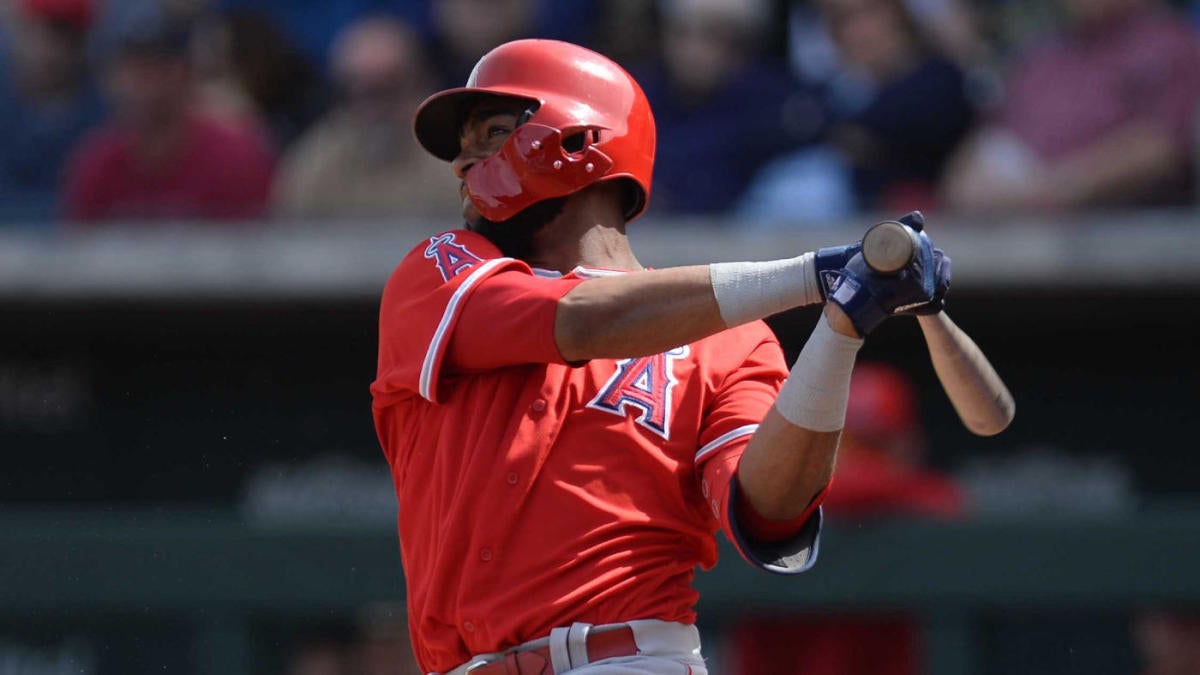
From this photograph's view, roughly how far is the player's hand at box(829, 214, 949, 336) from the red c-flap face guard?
590 mm

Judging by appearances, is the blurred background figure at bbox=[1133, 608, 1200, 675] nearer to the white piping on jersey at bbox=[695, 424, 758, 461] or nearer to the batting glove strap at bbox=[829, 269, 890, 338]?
the white piping on jersey at bbox=[695, 424, 758, 461]

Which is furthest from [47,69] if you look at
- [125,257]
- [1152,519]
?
[1152,519]

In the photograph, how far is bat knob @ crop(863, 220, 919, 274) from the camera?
2.27 m

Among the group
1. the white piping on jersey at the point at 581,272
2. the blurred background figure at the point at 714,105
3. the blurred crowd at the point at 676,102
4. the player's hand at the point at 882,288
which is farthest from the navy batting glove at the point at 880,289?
the blurred background figure at the point at 714,105

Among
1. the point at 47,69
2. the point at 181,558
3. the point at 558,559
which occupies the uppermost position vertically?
the point at 47,69

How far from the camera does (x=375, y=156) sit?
682cm

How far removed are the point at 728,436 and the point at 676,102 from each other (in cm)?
418

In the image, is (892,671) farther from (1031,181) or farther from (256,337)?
(256,337)

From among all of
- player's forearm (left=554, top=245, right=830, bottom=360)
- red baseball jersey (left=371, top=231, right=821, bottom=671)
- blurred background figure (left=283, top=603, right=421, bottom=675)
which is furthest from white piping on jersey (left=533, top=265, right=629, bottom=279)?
blurred background figure (left=283, top=603, right=421, bottom=675)

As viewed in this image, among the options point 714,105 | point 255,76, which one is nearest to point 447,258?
point 714,105

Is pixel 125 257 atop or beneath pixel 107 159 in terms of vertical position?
beneath

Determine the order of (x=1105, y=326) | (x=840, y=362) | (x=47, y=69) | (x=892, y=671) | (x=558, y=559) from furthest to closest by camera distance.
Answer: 1. (x=47, y=69)
2. (x=1105, y=326)
3. (x=892, y=671)
4. (x=558, y=559)
5. (x=840, y=362)

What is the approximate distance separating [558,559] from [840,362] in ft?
1.75

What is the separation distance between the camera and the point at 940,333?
2691 mm
